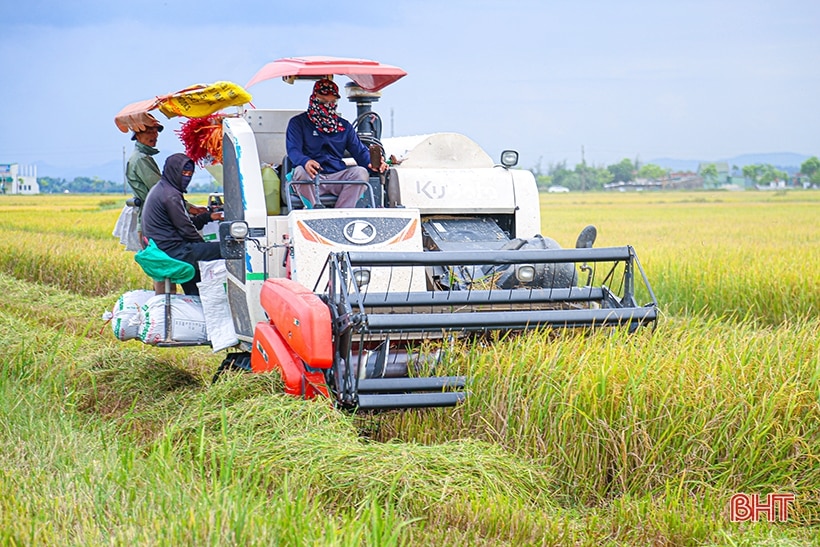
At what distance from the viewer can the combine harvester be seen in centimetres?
525

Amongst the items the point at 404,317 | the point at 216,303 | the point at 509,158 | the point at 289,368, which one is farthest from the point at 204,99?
the point at 404,317

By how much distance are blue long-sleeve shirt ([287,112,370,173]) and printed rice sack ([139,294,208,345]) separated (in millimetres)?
1371

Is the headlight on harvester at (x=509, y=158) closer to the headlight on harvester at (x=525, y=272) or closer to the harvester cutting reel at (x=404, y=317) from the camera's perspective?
the harvester cutting reel at (x=404, y=317)

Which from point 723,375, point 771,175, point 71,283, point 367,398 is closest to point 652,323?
point 723,375

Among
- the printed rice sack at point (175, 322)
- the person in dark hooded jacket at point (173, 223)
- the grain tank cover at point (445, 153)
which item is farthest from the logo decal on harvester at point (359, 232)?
the person in dark hooded jacket at point (173, 223)

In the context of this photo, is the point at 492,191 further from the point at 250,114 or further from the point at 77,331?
the point at 77,331

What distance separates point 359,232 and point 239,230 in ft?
2.58

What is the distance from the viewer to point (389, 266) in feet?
18.5

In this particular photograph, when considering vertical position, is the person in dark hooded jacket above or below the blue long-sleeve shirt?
below

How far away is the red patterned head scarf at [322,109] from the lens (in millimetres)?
7047

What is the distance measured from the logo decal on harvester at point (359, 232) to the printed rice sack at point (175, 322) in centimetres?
164

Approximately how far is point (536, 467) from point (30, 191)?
121 feet

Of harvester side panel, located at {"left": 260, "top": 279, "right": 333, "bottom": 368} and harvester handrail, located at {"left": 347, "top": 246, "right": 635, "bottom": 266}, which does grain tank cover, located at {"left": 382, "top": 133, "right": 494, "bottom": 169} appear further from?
harvester side panel, located at {"left": 260, "top": 279, "right": 333, "bottom": 368}

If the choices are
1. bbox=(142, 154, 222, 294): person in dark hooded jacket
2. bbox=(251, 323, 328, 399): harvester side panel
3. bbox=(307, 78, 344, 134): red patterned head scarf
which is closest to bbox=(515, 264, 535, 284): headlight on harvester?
bbox=(251, 323, 328, 399): harvester side panel
